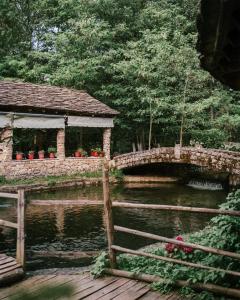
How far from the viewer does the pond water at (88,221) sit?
10.1 metres

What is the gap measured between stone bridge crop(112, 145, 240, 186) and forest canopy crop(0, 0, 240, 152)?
235 centimetres

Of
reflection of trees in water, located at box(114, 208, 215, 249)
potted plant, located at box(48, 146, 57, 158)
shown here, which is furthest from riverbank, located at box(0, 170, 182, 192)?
reflection of trees in water, located at box(114, 208, 215, 249)

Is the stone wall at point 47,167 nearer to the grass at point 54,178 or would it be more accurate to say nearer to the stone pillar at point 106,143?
the grass at point 54,178

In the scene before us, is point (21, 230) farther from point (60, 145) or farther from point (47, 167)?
point (60, 145)

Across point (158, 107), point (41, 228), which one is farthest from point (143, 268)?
point (158, 107)

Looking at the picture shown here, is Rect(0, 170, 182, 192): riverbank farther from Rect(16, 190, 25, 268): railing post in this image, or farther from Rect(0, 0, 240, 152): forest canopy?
Rect(16, 190, 25, 268): railing post

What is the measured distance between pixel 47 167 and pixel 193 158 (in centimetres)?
766

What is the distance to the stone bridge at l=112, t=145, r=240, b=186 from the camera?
59.7ft

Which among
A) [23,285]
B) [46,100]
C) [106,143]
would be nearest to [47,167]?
[46,100]

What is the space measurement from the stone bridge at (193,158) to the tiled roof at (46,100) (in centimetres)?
349

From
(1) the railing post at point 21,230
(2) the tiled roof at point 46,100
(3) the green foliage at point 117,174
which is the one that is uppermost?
(2) the tiled roof at point 46,100

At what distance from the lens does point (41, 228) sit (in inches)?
467

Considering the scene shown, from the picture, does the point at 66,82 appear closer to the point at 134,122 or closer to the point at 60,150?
the point at 134,122

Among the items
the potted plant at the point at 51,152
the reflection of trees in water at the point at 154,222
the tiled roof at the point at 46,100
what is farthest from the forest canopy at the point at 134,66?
the reflection of trees in water at the point at 154,222
